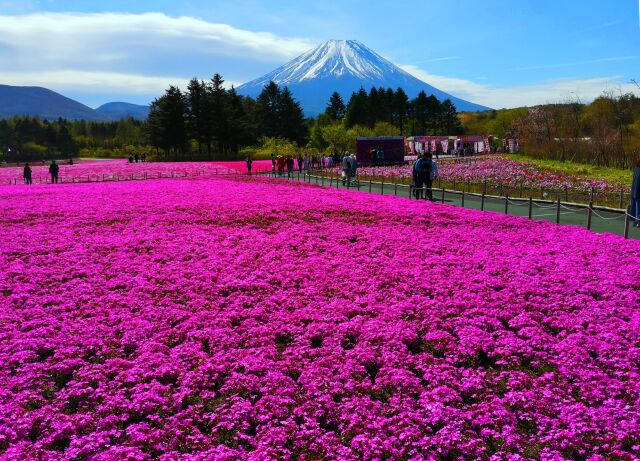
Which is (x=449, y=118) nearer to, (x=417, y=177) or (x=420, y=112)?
(x=420, y=112)

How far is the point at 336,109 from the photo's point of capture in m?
122

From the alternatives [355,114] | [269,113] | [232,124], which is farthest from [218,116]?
[355,114]

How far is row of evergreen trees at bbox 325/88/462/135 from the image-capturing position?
113500mm

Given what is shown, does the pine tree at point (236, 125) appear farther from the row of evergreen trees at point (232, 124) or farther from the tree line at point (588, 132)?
the tree line at point (588, 132)

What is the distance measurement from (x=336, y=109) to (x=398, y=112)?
14.9 m

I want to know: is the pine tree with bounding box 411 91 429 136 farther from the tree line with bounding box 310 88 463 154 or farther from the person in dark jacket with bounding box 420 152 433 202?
the person in dark jacket with bounding box 420 152 433 202

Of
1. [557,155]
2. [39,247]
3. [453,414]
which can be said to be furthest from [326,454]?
[557,155]

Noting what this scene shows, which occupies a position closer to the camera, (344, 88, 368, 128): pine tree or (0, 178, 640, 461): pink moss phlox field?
(0, 178, 640, 461): pink moss phlox field

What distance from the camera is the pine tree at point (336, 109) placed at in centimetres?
12025

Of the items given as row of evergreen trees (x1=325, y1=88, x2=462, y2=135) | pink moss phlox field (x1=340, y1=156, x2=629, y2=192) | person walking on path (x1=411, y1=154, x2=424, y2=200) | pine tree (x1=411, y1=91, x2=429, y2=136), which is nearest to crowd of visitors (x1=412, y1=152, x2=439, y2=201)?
person walking on path (x1=411, y1=154, x2=424, y2=200)

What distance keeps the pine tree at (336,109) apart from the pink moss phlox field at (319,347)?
354ft

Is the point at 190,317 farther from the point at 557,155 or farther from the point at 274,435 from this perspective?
the point at 557,155

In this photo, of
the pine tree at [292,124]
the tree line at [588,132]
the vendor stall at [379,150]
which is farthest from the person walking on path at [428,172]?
the pine tree at [292,124]

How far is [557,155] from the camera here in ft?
174
